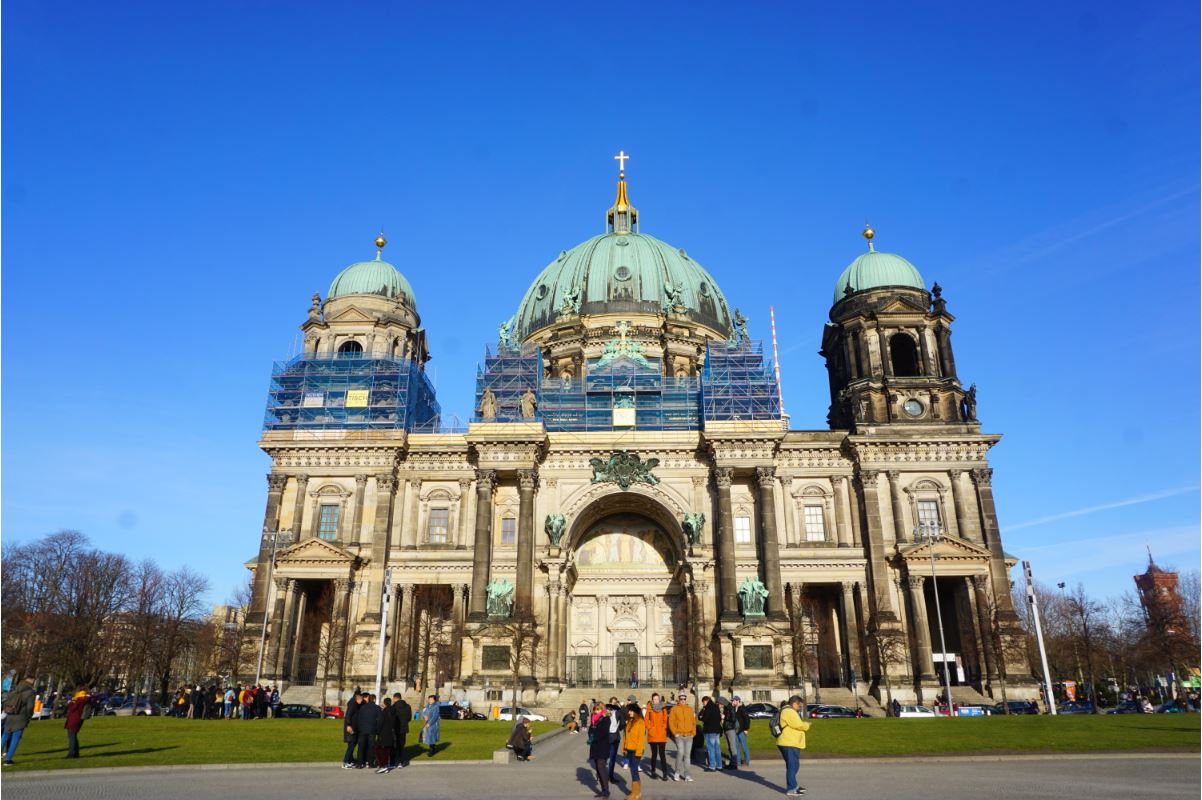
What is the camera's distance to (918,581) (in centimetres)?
4428

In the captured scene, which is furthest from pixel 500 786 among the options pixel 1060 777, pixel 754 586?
pixel 754 586

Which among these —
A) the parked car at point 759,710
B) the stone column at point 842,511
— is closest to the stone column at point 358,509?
the parked car at point 759,710

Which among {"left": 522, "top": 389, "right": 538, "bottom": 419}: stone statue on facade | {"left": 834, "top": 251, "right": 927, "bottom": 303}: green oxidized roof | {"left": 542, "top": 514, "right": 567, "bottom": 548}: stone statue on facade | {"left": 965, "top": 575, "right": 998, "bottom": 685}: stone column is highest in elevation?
{"left": 834, "top": 251, "right": 927, "bottom": 303}: green oxidized roof

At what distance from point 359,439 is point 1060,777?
40709mm

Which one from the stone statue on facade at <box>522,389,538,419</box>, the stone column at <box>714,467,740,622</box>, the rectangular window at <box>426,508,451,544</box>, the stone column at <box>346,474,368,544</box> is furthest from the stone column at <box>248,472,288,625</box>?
the stone column at <box>714,467,740,622</box>

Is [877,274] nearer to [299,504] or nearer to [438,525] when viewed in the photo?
[438,525]

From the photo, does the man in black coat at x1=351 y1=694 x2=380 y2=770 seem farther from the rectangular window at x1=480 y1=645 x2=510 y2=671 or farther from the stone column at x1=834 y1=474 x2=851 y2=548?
the stone column at x1=834 y1=474 x2=851 y2=548

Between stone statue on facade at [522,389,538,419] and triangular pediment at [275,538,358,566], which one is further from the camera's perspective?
Answer: stone statue on facade at [522,389,538,419]

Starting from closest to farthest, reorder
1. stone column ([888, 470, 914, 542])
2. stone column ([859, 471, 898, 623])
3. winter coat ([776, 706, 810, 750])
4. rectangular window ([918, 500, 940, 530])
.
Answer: winter coat ([776, 706, 810, 750]), stone column ([859, 471, 898, 623]), stone column ([888, 470, 914, 542]), rectangular window ([918, 500, 940, 530])

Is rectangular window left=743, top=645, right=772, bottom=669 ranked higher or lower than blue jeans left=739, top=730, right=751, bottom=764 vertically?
higher

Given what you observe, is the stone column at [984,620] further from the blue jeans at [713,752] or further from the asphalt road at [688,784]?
the blue jeans at [713,752]

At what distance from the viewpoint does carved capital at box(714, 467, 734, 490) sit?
4644cm

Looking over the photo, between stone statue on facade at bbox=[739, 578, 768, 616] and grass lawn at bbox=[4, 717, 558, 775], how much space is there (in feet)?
56.4

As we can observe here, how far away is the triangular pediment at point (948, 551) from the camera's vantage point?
44344mm
